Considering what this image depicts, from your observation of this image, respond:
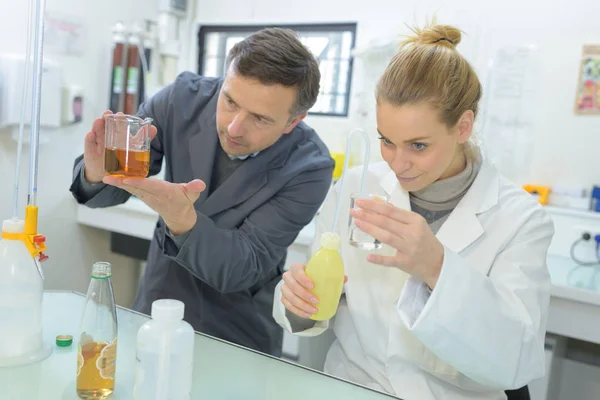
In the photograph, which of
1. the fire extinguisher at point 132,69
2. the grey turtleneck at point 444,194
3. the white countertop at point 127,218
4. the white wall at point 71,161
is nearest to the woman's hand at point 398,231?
Result: the grey turtleneck at point 444,194

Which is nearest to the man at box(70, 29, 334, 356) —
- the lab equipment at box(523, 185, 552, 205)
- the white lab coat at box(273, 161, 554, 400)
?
the white lab coat at box(273, 161, 554, 400)

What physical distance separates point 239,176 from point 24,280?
63 centimetres

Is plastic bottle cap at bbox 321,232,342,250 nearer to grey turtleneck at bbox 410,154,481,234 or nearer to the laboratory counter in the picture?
the laboratory counter

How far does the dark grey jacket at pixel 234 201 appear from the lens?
1464 millimetres

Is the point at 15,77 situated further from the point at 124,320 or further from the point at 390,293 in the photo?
the point at 390,293

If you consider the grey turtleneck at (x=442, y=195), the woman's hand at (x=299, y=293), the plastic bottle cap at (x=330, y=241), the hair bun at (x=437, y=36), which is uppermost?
the hair bun at (x=437, y=36)

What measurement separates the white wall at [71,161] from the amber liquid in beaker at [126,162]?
1.77 metres

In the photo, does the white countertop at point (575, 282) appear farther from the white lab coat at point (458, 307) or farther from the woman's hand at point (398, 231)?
the woman's hand at point (398, 231)

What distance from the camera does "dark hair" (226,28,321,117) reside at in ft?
4.43

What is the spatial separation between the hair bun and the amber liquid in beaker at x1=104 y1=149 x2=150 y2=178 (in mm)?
642

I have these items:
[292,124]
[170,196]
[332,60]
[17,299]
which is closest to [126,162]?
[170,196]

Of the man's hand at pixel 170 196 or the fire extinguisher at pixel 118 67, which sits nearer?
the man's hand at pixel 170 196

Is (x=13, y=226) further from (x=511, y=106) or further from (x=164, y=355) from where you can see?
(x=511, y=106)

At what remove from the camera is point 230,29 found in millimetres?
3158
